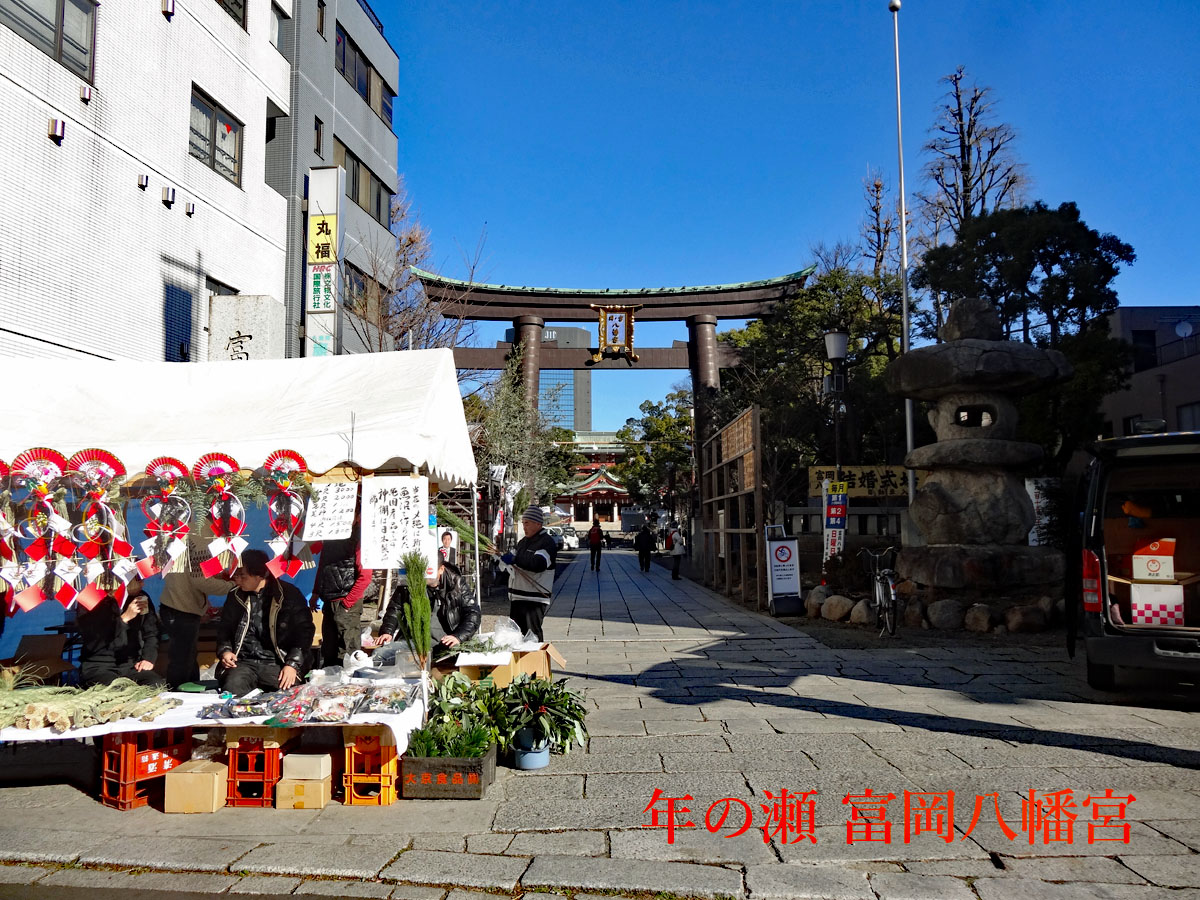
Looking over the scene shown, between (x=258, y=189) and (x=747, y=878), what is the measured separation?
15.4 meters

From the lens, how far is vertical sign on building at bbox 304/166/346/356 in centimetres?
1385

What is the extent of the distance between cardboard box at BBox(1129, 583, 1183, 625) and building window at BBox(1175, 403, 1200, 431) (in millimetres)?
24487

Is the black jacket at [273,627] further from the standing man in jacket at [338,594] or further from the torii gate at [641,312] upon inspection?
the torii gate at [641,312]

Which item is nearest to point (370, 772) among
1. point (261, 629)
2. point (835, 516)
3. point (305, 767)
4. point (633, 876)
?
point (305, 767)

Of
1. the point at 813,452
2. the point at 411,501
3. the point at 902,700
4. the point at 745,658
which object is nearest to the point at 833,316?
the point at 813,452

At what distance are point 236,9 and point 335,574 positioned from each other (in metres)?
12.8

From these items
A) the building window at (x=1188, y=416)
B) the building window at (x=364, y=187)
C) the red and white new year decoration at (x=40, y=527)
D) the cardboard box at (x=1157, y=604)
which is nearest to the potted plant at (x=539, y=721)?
the red and white new year decoration at (x=40, y=527)

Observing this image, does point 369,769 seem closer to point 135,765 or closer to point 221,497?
point 135,765

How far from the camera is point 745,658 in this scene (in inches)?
376

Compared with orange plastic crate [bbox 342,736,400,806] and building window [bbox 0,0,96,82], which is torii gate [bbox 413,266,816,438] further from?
orange plastic crate [bbox 342,736,400,806]

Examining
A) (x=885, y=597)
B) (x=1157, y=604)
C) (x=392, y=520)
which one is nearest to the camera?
(x=392, y=520)

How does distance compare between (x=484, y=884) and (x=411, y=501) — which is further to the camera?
(x=411, y=501)

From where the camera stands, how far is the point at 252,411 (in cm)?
677

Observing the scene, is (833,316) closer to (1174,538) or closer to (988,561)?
(988,561)
